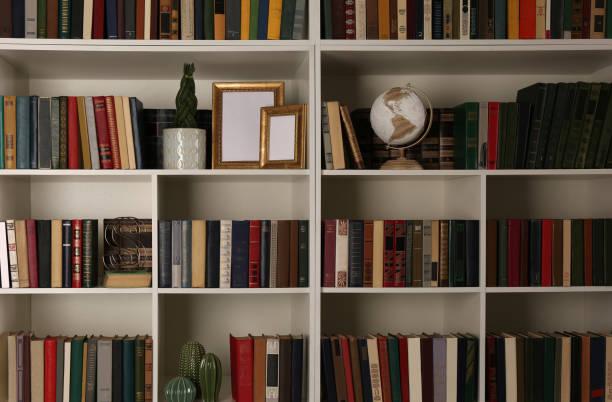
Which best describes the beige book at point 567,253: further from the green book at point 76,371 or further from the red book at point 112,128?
the green book at point 76,371

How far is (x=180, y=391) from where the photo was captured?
223cm

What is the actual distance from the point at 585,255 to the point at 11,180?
1.95 m

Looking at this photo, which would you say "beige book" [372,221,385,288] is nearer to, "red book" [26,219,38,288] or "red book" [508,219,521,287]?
"red book" [508,219,521,287]

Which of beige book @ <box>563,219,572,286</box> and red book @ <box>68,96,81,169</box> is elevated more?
red book @ <box>68,96,81,169</box>

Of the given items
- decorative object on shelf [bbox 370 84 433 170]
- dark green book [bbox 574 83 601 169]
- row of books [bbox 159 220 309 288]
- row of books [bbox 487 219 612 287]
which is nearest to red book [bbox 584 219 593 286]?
row of books [bbox 487 219 612 287]

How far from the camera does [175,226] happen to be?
7.51ft

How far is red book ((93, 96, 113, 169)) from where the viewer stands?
2.29 meters

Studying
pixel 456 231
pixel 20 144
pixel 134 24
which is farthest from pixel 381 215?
pixel 20 144

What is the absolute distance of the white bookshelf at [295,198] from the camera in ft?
7.94

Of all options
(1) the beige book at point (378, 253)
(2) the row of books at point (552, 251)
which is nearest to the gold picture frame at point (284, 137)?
(1) the beige book at point (378, 253)

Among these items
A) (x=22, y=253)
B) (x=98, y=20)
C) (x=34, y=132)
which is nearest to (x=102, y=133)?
(x=34, y=132)

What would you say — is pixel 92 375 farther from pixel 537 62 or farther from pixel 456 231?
pixel 537 62

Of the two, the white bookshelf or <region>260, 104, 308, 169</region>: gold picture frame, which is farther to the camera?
the white bookshelf

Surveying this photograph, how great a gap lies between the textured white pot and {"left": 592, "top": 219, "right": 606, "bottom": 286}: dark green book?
1328 mm
